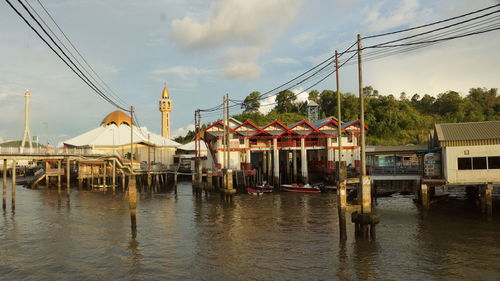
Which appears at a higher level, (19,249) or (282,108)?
(282,108)

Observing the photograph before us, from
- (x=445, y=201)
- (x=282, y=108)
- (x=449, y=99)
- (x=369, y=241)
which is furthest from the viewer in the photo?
(x=282, y=108)

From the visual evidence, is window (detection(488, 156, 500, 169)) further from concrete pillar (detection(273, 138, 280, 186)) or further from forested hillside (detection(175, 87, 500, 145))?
forested hillside (detection(175, 87, 500, 145))

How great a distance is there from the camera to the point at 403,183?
154 feet

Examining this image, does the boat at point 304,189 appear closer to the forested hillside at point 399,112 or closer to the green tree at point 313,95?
the forested hillside at point 399,112

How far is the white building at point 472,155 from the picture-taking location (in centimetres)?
2656

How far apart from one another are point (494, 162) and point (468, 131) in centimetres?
282

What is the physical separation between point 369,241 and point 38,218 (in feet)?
77.8

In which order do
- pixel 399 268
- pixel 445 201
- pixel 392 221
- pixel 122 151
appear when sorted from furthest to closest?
pixel 122 151, pixel 445 201, pixel 392 221, pixel 399 268

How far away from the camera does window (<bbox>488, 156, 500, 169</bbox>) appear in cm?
2652

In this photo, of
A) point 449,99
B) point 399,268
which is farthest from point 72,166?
point 449,99

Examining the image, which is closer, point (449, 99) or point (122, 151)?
point (122, 151)

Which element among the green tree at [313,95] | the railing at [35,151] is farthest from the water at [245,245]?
the green tree at [313,95]

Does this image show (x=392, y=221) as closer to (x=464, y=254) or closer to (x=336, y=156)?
(x=464, y=254)

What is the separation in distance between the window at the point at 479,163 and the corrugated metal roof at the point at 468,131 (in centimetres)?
147
